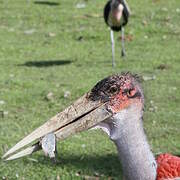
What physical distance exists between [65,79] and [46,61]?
5.55 feet

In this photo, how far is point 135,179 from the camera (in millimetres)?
3883

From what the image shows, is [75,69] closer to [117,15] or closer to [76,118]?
[117,15]

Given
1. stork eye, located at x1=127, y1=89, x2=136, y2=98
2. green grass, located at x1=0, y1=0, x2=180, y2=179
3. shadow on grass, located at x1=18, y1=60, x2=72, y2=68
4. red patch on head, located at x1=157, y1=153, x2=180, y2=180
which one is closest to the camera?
stork eye, located at x1=127, y1=89, x2=136, y2=98

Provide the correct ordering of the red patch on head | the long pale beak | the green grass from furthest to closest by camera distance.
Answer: the green grass < the red patch on head < the long pale beak

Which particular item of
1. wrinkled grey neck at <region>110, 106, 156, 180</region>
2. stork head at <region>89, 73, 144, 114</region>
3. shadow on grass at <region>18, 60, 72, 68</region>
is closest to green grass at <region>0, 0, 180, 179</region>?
shadow on grass at <region>18, 60, 72, 68</region>

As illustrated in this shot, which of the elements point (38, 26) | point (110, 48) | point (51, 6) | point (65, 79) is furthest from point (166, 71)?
point (51, 6)

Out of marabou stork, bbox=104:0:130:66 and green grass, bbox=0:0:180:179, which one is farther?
marabou stork, bbox=104:0:130:66

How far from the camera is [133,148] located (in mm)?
3857

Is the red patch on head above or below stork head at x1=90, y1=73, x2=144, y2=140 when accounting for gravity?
below

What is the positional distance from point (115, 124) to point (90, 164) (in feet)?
8.06

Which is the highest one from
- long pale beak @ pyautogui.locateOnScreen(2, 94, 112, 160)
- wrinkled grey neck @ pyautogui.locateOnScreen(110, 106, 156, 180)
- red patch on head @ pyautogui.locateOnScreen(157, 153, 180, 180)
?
long pale beak @ pyautogui.locateOnScreen(2, 94, 112, 160)

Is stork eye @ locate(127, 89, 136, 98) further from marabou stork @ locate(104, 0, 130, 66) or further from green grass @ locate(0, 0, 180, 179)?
marabou stork @ locate(104, 0, 130, 66)

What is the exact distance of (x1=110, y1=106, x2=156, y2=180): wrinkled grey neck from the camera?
3.86 metres

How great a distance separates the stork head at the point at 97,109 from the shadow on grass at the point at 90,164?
2222 millimetres
